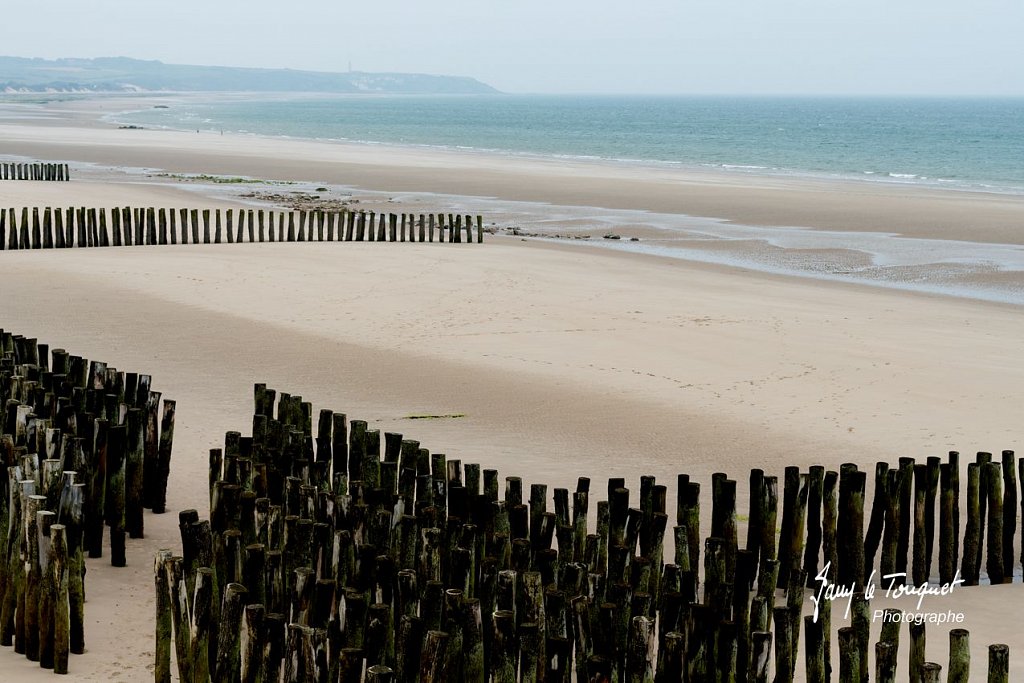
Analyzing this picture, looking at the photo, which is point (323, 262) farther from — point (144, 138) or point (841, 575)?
point (144, 138)

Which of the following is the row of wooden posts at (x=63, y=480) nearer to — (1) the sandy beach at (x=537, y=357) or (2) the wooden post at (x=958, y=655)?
(1) the sandy beach at (x=537, y=357)

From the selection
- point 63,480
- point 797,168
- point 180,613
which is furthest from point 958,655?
point 797,168

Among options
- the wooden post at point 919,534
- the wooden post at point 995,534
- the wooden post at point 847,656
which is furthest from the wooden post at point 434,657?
the wooden post at point 995,534

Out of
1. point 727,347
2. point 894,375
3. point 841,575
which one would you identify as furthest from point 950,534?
point 727,347

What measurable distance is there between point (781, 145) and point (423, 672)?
296 ft

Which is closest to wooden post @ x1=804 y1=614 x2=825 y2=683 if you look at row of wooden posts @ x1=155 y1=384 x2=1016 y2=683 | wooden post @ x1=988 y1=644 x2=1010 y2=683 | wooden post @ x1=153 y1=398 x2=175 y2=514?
row of wooden posts @ x1=155 y1=384 x2=1016 y2=683

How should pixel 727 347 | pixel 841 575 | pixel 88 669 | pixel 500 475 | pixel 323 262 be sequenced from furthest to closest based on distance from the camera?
pixel 323 262 → pixel 727 347 → pixel 500 475 → pixel 841 575 → pixel 88 669

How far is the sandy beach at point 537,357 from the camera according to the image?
9.22m

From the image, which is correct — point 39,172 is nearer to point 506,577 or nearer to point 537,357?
point 537,357

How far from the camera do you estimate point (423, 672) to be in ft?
14.7

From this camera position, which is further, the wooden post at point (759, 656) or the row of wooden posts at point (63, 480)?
the row of wooden posts at point (63, 480)

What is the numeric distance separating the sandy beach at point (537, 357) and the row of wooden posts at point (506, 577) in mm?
608

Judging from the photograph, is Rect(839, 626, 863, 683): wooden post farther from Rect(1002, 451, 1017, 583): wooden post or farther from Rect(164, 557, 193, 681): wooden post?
Rect(1002, 451, 1017, 583): wooden post

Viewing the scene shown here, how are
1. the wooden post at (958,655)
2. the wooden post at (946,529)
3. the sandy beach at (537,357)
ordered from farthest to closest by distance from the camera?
the sandy beach at (537,357) < the wooden post at (946,529) < the wooden post at (958,655)
